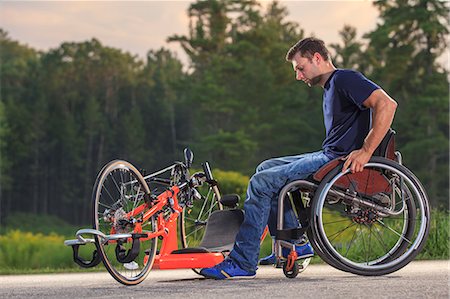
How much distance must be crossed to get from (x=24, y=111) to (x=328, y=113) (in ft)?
168

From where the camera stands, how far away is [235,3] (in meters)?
48.5

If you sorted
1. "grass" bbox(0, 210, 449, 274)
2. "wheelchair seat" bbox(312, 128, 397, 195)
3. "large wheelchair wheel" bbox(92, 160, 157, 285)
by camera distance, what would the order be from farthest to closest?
1. "grass" bbox(0, 210, 449, 274)
2. "wheelchair seat" bbox(312, 128, 397, 195)
3. "large wheelchair wheel" bbox(92, 160, 157, 285)

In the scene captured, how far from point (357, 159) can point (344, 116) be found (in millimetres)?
274

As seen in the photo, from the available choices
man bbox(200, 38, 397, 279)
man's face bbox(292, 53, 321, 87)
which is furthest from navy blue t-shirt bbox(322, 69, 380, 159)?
man's face bbox(292, 53, 321, 87)

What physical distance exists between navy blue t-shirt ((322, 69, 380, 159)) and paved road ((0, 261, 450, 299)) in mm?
781

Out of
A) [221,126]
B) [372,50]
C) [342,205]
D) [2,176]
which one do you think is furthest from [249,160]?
[342,205]

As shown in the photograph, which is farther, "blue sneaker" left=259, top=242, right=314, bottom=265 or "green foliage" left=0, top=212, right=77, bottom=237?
"green foliage" left=0, top=212, right=77, bottom=237

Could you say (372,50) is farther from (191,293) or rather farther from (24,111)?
(191,293)

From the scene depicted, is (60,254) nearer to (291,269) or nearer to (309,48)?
(291,269)

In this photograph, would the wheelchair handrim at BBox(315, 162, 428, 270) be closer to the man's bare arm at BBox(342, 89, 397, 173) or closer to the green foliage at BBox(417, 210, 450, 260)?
the man's bare arm at BBox(342, 89, 397, 173)

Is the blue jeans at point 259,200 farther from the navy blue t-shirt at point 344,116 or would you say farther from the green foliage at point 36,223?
the green foliage at point 36,223

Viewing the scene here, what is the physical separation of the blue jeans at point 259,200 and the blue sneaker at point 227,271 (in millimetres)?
33

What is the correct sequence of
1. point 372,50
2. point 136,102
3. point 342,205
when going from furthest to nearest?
point 136,102 < point 372,50 < point 342,205

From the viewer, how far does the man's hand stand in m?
5.26
